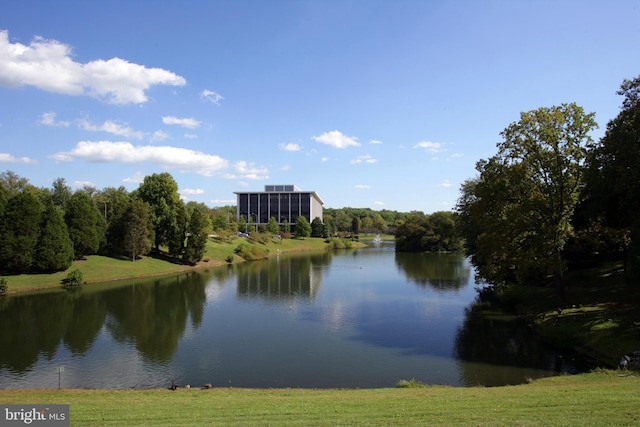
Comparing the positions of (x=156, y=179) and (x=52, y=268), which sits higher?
(x=156, y=179)

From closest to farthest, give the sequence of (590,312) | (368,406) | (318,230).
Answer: (368,406), (590,312), (318,230)

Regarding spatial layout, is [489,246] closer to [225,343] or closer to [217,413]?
[225,343]

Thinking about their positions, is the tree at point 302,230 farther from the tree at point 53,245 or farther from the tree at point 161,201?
the tree at point 53,245

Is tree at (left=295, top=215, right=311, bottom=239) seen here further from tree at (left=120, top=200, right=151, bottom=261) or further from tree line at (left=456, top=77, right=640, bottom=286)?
tree line at (left=456, top=77, right=640, bottom=286)

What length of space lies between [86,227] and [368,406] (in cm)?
5401

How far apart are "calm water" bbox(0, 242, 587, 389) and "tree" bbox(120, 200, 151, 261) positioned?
48.3ft

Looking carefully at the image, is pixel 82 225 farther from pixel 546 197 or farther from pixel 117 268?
pixel 546 197

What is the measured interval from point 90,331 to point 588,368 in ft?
97.7

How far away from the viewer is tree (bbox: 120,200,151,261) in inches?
2425

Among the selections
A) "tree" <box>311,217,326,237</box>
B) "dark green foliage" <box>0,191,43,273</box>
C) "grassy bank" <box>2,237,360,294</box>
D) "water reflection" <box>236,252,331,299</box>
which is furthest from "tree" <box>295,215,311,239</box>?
"dark green foliage" <box>0,191,43,273</box>

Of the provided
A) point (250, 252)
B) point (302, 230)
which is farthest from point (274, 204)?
point (250, 252)

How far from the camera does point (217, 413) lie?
12.5 metres

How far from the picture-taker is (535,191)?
31.0 meters

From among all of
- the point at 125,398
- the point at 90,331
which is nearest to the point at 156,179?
the point at 90,331
